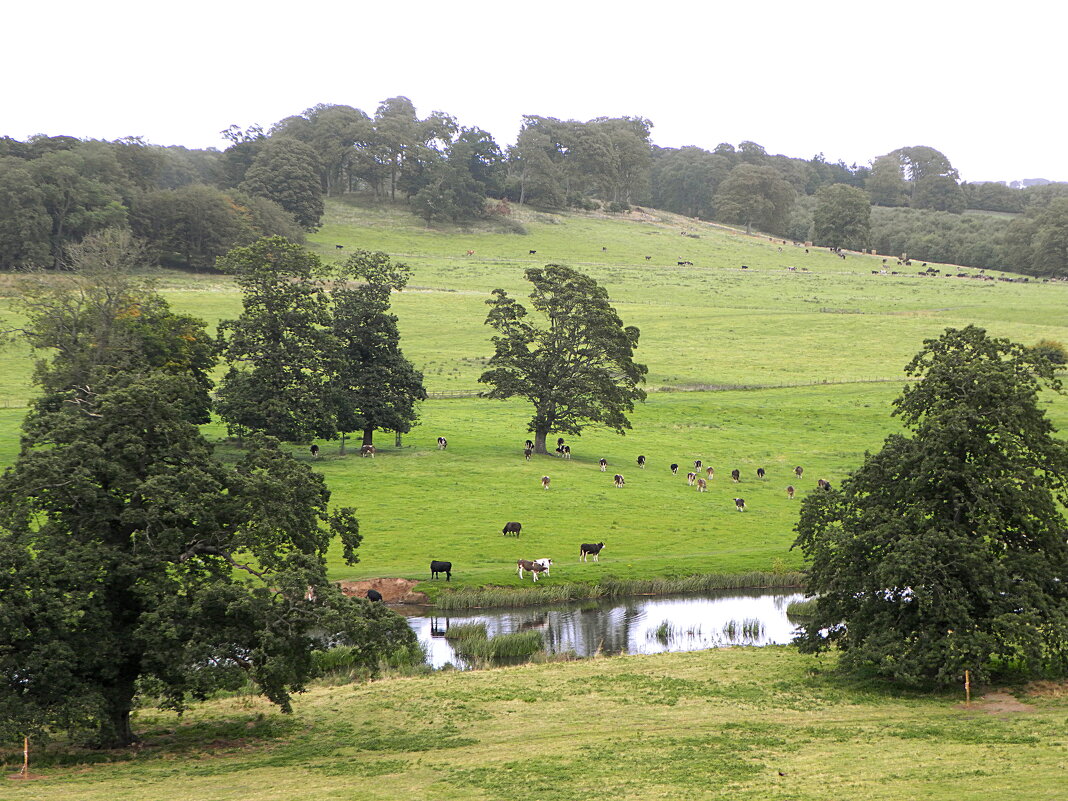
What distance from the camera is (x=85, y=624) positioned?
74.9 ft

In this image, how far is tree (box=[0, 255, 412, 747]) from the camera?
72.2ft

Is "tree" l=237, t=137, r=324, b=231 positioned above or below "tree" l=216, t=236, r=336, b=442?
above

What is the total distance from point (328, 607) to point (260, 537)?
264 centimetres

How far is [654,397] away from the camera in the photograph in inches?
3194

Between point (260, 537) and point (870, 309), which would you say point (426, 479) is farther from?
point (870, 309)

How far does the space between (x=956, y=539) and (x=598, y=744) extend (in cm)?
1072

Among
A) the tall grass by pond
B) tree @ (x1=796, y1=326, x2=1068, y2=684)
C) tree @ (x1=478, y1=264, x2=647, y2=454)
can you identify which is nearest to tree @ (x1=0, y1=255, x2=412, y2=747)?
tree @ (x1=796, y1=326, x2=1068, y2=684)

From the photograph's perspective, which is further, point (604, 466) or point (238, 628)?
point (604, 466)

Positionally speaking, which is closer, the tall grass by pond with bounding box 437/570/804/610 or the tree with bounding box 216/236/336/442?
the tall grass by pond with bounding box 437/570/804/610

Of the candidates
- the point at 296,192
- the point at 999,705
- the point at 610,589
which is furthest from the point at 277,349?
the point at 296,192

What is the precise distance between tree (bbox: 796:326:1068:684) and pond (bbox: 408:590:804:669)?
25.1 ft

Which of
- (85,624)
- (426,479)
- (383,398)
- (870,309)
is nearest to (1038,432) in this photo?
(85,624)

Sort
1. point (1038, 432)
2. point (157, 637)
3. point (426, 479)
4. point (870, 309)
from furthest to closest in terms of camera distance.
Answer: point (870, 309) < point (426, 479) < point (1038, 432) < point (157, 637)

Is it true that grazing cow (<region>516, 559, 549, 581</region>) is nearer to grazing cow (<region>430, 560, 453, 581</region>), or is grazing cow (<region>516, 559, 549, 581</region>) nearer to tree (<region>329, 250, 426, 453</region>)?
grazing cow (<region>430, 560, 453, 581</region>)
